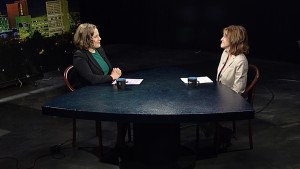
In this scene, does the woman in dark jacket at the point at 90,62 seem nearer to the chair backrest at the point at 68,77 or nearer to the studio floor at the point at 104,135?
the chair backrest at the point at 68,77

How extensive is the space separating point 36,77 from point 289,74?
171 inches

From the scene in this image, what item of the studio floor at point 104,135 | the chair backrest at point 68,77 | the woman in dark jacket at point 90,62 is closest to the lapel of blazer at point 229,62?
the studio floor at point 104,135

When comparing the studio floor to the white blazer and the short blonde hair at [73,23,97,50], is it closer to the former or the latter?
the white blazer

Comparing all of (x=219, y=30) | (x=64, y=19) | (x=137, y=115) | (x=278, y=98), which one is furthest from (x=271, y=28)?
(x=137, y=115)

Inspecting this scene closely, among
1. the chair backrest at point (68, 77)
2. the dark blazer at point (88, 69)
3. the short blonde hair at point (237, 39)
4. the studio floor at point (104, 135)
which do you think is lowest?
the studio floor at point (104, 135)

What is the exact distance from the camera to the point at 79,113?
Result: 2658 mm

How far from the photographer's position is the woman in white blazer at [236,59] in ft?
11.6

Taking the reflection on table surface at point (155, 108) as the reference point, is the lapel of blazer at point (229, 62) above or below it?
above

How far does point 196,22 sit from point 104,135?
5.95 metres

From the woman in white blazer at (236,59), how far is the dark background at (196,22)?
462 cm

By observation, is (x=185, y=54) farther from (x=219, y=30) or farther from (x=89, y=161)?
(x=89, y=161)

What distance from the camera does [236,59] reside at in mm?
3557

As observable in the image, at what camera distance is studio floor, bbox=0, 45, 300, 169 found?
356 centimetres

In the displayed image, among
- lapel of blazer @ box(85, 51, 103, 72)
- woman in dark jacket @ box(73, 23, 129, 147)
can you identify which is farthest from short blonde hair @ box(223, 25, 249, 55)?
lapel of blazer @ box(85, 51, 103, 72)
